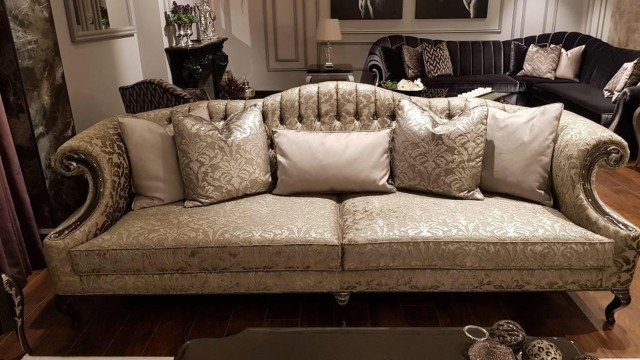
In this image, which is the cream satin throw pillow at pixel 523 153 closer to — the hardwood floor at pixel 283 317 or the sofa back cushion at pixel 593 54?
the hardwood floor at pixel 283 317

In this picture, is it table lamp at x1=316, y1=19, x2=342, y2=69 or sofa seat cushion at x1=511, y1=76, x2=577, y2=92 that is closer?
sofa seat cushion at x1=511, y1=76, x2=577, y2=92

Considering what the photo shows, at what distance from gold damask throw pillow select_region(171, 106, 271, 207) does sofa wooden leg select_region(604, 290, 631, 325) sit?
128cm

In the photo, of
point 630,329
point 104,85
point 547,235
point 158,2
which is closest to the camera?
point 547,235

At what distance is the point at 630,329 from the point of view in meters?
1.67

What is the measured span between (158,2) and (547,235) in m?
2.93

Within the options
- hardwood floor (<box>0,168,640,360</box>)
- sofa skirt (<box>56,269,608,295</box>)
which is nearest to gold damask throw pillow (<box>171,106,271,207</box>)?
sofa skirt (<box>56,269,608,295</box>)

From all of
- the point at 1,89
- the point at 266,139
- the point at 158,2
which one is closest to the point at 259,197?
the point at 266,139

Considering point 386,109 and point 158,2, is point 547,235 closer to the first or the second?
point 386,109

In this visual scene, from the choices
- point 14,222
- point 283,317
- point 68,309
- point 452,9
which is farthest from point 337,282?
point 452,9

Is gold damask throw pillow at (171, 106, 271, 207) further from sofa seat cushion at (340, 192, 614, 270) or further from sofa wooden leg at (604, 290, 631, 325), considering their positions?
sofa wooden leg at (604, 290, 631, 325)

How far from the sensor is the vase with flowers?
11.8ft

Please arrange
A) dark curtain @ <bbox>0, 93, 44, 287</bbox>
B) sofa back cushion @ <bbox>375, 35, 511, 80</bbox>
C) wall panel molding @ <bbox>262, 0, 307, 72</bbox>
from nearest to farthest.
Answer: dark curtain @ <bbox>0, 93, 44, 287</bbox> < sofa back cushion @ <bbox>375, 35, 511, 80</bbox> < wall panel molding @ <bbox>262, 0, 307, 72</bbox>

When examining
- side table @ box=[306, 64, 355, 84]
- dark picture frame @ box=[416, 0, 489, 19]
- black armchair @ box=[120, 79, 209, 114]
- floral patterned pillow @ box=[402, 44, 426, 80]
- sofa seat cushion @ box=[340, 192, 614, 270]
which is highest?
dark picture frame @ box=[416, 0, 489, 19]

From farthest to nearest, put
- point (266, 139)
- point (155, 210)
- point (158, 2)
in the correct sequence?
1. point (158, 2)
2. point (266, 139)
3. point (155, 210)
